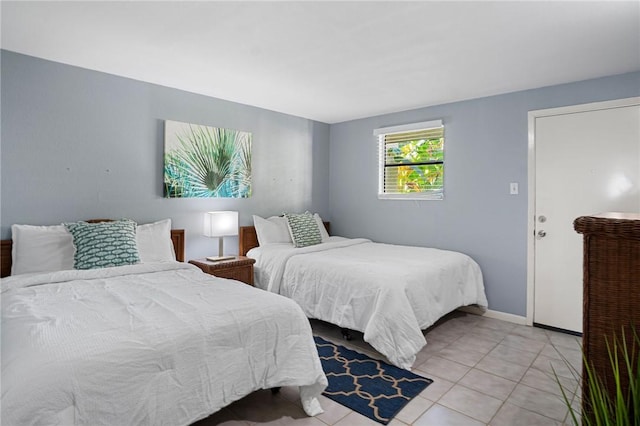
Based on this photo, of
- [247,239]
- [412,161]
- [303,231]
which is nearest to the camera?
[303,231]

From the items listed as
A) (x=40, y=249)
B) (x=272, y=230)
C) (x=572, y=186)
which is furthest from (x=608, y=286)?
(x=272, y=230)

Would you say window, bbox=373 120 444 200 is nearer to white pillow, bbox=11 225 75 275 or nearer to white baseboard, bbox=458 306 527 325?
white baseboard, bbox=458 306 527 325

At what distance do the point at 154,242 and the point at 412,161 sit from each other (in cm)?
306

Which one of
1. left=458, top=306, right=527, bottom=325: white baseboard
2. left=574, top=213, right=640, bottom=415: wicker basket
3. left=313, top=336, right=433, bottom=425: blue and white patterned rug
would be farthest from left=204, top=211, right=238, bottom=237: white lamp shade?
left=574, top=213, right=640, bottom=415: wicker basket

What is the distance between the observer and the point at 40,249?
2.63 metres

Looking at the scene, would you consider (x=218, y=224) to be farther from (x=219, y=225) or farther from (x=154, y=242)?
(x=154, y=242)

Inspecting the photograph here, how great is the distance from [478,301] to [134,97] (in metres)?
3.90

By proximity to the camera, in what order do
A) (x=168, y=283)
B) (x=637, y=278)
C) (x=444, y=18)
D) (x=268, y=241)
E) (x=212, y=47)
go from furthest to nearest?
(x=268, y=241) < (x=212, y=47) < (x=168, y=283) < (x=444, y=18) < (x=637, y=278)

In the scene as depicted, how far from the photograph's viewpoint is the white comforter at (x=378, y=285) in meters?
2.66

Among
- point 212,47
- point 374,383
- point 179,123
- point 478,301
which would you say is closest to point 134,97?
point 179,123

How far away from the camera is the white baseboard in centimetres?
362

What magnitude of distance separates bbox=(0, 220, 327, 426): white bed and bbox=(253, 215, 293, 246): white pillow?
1.77m

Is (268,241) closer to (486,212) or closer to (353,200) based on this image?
(353,200)

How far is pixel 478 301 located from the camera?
12.1 feet
